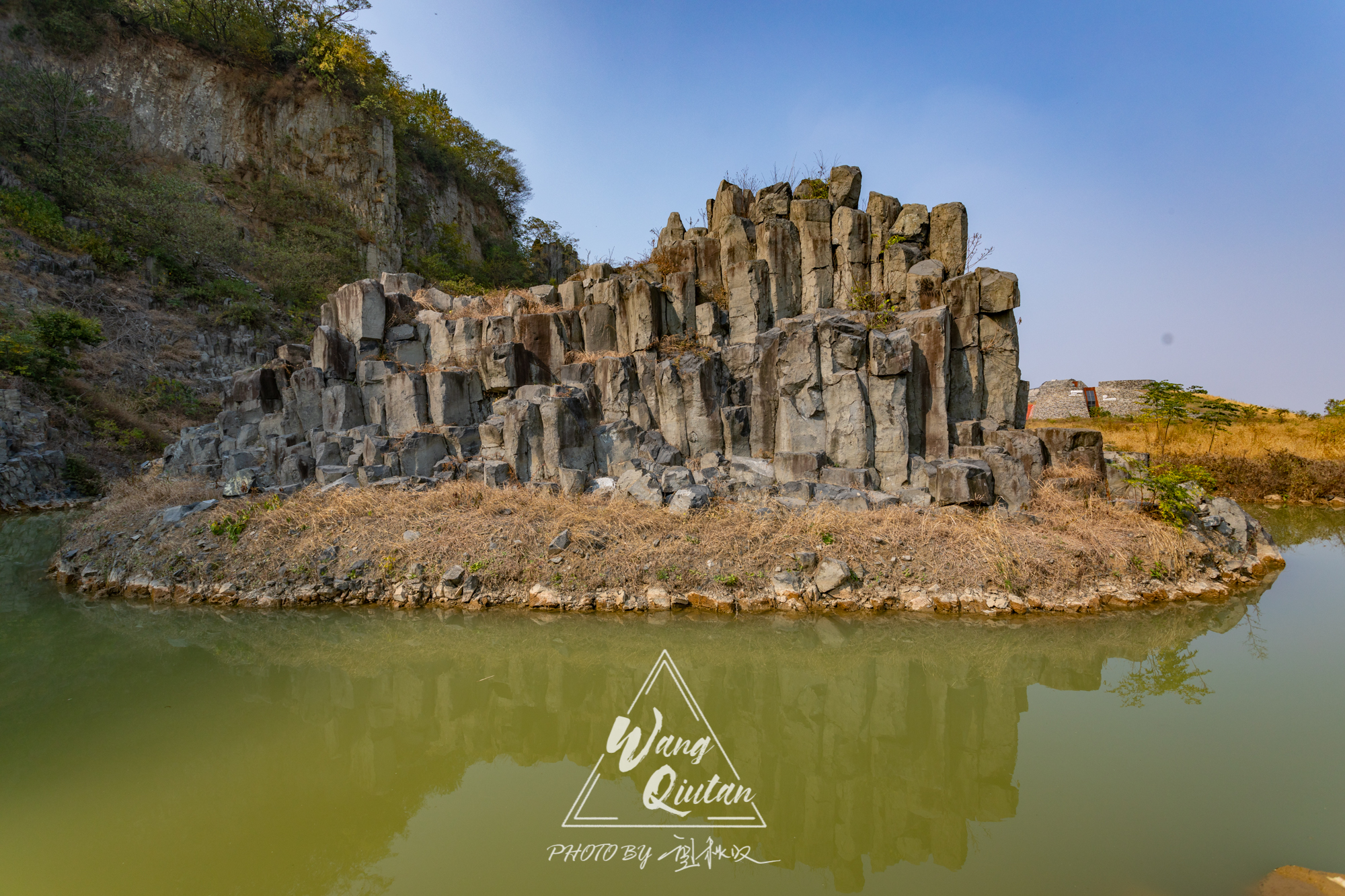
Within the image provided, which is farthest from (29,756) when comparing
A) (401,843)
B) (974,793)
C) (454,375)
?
(454,375)

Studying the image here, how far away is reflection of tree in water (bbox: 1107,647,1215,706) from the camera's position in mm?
5844

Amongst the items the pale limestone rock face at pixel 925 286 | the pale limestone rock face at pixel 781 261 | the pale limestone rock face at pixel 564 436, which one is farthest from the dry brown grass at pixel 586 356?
the pale limestone rock face at pixel 925 286

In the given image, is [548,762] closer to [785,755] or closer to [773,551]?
[785,755]

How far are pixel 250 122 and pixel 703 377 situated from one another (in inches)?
1114

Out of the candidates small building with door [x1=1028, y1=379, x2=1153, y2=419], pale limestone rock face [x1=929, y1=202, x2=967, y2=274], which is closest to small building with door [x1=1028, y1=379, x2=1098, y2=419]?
small building with door [x1=1028, y1=379, x2=1153, y2=419]

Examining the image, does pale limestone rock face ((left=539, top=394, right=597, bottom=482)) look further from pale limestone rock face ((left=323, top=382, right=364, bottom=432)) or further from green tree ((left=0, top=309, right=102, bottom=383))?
green tree ((left=0, top=309, right=102, bottom=383))

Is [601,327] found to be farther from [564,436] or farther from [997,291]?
[997,291]

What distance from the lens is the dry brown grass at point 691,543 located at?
8242 millimetres

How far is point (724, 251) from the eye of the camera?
1391 centimetres

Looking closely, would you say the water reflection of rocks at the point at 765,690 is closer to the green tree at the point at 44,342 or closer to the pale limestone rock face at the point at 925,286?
the pale limestone rock face at the point at 925,286

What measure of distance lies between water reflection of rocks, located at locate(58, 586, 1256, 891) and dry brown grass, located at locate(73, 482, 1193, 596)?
0.69m

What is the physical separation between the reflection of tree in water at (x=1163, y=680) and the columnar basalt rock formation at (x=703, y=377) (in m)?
3.33

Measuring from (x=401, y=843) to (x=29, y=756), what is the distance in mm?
3690

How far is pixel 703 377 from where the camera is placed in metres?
11.9
